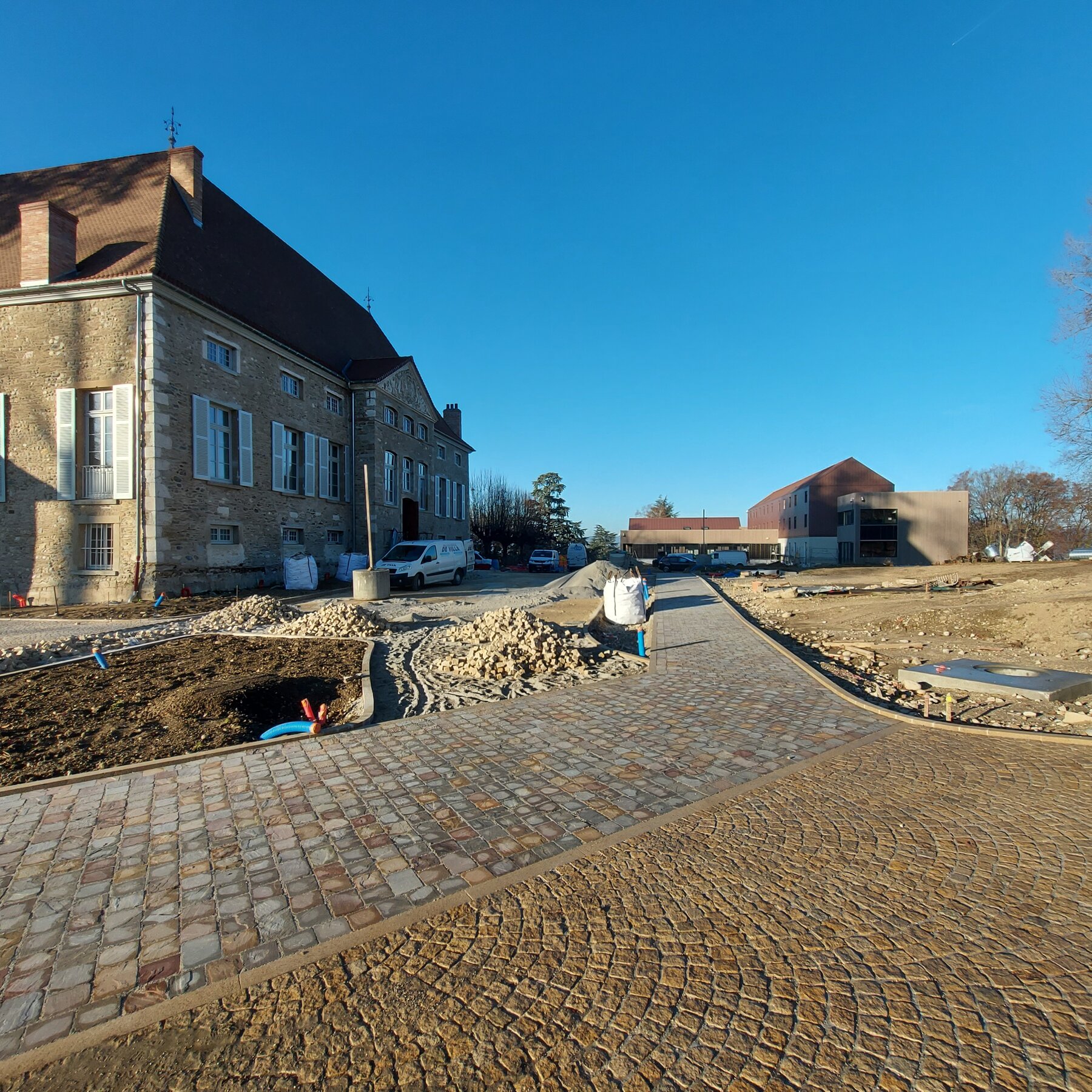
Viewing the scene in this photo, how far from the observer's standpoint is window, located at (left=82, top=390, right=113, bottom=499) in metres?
18.4

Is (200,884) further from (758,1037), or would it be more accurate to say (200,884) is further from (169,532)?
(169,532)

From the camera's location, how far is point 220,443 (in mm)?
21016

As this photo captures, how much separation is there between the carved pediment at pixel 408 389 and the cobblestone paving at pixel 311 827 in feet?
88.9

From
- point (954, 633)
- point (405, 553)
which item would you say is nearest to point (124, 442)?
→ point (405, 553)

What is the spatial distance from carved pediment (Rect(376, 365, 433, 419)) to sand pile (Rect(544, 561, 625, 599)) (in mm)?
14407

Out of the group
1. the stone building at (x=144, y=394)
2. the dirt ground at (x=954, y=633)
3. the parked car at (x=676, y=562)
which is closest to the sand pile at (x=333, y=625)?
the dirt ground at (x=954, y=633)

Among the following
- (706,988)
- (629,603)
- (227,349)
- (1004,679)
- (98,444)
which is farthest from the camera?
(227,349)

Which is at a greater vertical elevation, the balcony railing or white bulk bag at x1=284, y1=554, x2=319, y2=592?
the balcony railing

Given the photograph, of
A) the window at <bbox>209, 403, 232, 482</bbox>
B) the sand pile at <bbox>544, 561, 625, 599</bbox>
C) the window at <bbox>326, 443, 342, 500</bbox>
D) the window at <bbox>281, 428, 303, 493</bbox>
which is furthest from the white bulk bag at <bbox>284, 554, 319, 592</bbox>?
the sand pile at <bbox>544, 561, 625, 599</bbox>

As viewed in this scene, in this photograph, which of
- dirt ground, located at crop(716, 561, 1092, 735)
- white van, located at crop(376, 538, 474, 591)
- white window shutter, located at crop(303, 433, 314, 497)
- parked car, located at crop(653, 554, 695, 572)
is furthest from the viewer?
parked car, located at crop(653, 554, 695, 572)

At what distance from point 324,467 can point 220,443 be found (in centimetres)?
636

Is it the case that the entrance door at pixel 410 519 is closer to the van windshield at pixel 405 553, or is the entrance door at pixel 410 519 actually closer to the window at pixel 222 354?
the van windshield at pixel 405 553

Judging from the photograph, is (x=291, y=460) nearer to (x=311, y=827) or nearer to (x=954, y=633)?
(x=954, y=633)

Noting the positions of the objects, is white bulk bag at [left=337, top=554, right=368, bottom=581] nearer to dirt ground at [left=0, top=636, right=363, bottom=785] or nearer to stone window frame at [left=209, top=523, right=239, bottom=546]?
stone window frame at [left=209, top=523, right=239, bottom=546]
